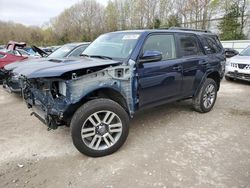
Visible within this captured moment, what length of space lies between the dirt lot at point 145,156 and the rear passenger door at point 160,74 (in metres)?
0.67

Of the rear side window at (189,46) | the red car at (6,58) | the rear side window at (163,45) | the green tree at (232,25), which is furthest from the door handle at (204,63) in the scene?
the green tree at (232,25)

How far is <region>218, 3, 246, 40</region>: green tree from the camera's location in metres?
22.8

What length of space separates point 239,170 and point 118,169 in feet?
5.15

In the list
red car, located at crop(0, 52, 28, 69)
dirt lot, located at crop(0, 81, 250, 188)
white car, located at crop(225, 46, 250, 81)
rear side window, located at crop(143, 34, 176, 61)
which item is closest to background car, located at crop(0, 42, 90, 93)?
dirt lot, located at crop(0, 81, 250, 188)

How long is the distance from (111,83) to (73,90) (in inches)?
23.0

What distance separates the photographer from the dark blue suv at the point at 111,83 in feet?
10.1

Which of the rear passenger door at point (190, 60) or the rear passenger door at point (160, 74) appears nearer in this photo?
the rear passenger door at point (160, 74)

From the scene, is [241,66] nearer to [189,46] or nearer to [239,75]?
[239,75]

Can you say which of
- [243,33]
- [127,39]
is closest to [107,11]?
Result: [243,33]

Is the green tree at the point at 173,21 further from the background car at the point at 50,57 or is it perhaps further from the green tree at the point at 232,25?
the background car at the point at 50,57

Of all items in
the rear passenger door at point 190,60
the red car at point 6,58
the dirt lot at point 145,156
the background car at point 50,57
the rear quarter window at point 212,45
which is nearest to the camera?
the dirt lot at point 145,156

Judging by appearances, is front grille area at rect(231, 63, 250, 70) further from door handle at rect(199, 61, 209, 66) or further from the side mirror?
the side mirror

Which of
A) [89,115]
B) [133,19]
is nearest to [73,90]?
[89,115]

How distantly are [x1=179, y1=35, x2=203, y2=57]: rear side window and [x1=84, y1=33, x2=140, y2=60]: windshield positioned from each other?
1067 mm
